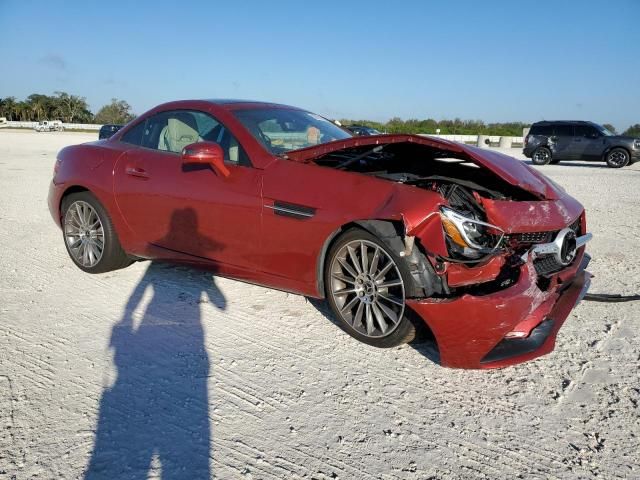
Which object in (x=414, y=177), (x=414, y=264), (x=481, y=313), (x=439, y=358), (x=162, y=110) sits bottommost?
(x=439, y=358)

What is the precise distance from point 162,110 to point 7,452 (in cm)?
316

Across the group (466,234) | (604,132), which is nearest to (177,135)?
(466,234)

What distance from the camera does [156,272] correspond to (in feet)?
15.9

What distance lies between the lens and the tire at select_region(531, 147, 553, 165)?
1925cm

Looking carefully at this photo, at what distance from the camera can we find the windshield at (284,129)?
13.0 feet

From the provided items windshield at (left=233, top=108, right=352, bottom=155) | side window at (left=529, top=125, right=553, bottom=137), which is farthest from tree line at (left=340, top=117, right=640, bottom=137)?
windshield at (left=233, top=108, right=352, bottom=155)

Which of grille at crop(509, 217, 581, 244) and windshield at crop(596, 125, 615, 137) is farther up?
A: windshield at crop(596, 125, 615, 137)

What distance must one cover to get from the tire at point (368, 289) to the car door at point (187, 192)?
0.66 meters

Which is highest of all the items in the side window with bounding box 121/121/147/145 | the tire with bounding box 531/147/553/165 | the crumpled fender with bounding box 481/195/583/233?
the tire with bounding box 531/147/553/165

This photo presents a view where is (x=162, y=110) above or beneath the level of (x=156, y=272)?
above

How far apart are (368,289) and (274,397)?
2.99 ft

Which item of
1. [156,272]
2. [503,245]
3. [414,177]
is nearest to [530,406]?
[503,245]

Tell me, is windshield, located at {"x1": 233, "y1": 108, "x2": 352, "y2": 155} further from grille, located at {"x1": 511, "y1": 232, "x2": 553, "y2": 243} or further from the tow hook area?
the tow hook area

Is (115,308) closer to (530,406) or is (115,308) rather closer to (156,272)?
(156,272)
